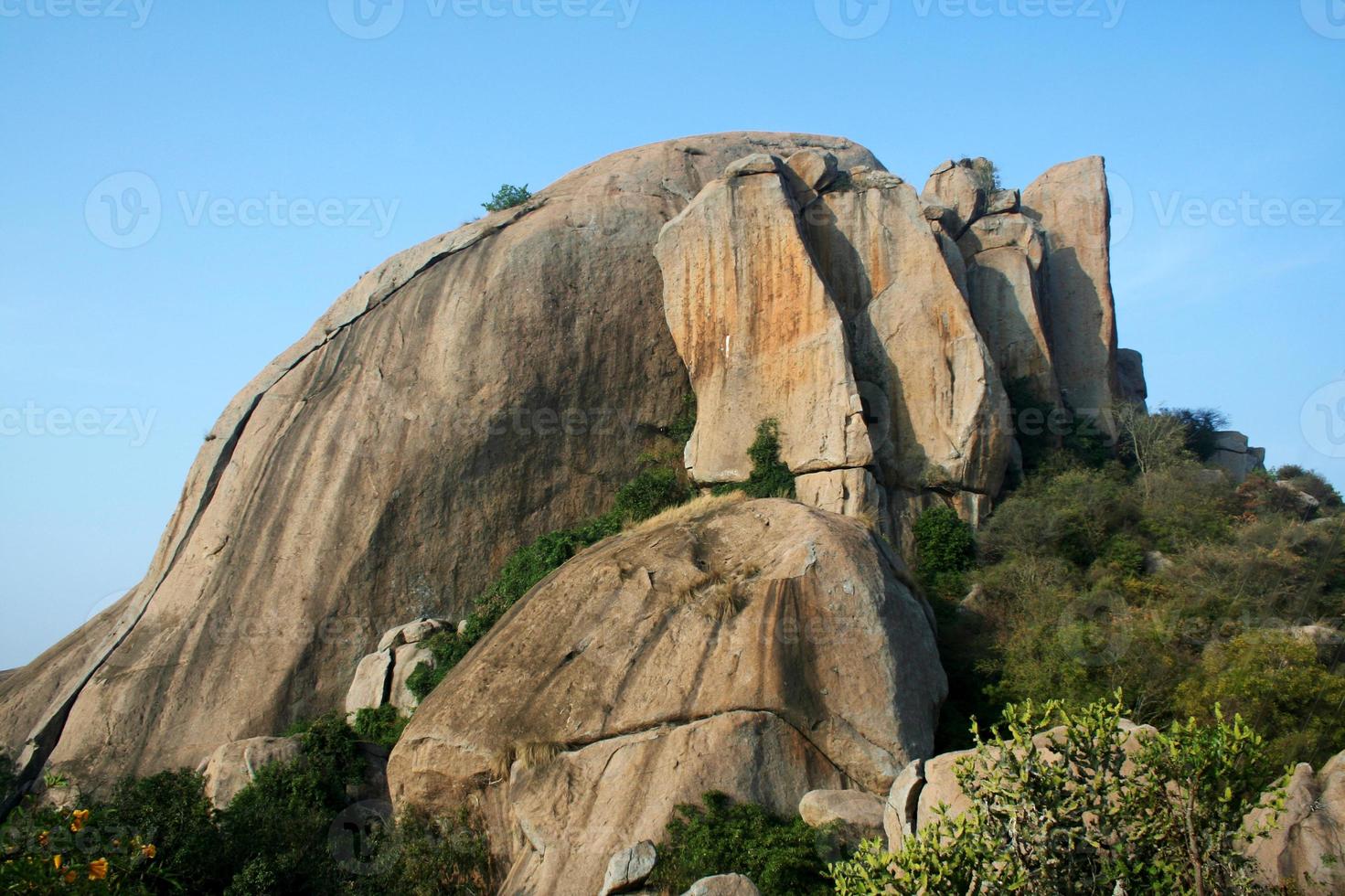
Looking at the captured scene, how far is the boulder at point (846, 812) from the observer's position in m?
14.7

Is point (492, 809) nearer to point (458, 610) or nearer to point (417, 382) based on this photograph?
point (458, 610)

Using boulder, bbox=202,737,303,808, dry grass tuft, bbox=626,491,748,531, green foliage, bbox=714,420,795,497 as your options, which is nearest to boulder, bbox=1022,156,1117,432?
green foliage, bbox=714,420,795,497

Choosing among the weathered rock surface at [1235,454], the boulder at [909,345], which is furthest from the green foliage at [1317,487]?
the boulder at [909,345]

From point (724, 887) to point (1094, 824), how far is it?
16.0 ft

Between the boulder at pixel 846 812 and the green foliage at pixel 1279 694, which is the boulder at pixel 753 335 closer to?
the green foliage at pixel 1279 694

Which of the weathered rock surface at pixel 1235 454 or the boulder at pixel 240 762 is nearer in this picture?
the boulder at pixel 240 762

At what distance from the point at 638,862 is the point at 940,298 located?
15.7 m

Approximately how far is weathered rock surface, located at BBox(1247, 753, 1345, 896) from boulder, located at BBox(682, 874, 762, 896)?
5186 millimetres

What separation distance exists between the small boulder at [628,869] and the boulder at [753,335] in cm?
1139

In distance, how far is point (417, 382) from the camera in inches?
1029

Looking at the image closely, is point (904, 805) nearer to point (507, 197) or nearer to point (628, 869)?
point (628, 869)

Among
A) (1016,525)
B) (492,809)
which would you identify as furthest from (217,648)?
(1016,525)

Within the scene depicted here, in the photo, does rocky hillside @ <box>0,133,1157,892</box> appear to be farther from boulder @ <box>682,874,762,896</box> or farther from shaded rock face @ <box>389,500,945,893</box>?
boulder @ <box>682,874,762,896</box>

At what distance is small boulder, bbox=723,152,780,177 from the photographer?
26.8 metres
